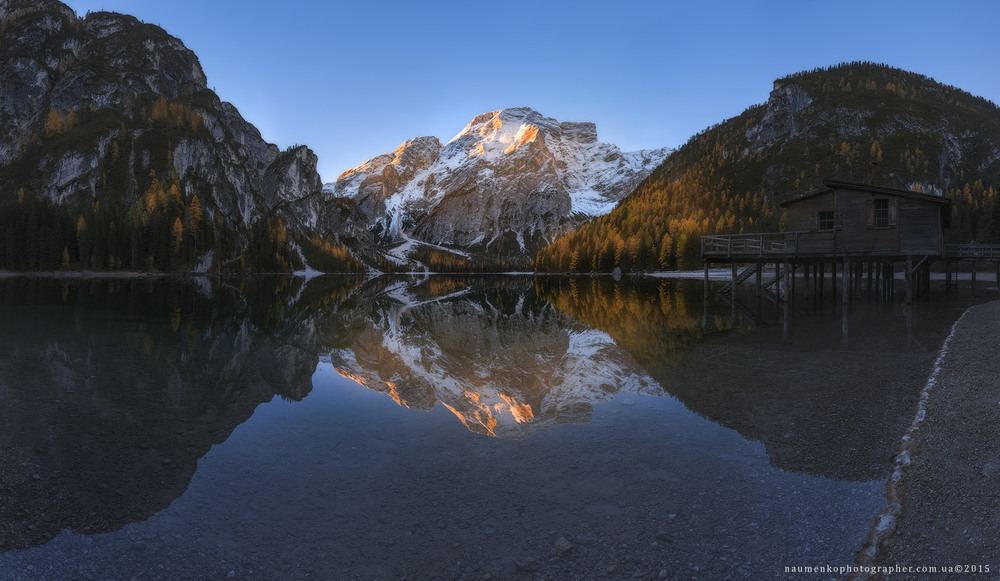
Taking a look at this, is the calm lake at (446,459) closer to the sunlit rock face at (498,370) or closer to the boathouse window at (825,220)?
the sunlit rock face at (498,370)

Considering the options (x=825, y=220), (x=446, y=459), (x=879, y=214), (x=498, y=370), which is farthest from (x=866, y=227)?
(x=446, y=459)

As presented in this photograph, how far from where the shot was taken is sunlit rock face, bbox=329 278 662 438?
1377cm

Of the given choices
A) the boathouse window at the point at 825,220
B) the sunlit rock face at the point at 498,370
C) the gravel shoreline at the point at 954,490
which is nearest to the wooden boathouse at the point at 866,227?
the boathouse window at the point at 825,220

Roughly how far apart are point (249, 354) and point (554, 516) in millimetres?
18197

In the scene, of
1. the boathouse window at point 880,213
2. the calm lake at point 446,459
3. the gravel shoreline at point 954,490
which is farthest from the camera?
the boathouse window at point 880,213

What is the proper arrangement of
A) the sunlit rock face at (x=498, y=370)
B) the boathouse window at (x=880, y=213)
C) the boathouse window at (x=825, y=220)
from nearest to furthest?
the sunlit rock face at (x=498, y=370) < the boathouse window at (x=880, y=213) < the boathouse window at (x=825, y=220)

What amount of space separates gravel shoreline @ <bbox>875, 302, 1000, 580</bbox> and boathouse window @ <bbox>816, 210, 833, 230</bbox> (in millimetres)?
32731

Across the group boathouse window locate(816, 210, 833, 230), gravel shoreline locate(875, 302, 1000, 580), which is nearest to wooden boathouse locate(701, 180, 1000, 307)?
boathouse window locate(816, 210, 833, 230)

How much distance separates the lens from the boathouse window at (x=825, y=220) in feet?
136

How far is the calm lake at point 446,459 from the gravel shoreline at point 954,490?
0.54 meters

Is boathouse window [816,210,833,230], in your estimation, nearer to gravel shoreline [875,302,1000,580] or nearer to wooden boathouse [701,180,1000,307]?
wooden boathouse [701,180,1000,307]

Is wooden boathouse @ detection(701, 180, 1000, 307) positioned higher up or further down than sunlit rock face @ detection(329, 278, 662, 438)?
higher up

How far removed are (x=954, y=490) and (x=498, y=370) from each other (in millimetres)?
13959

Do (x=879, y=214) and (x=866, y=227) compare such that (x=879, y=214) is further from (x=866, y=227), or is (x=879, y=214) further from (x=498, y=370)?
(x=498, y=370)
